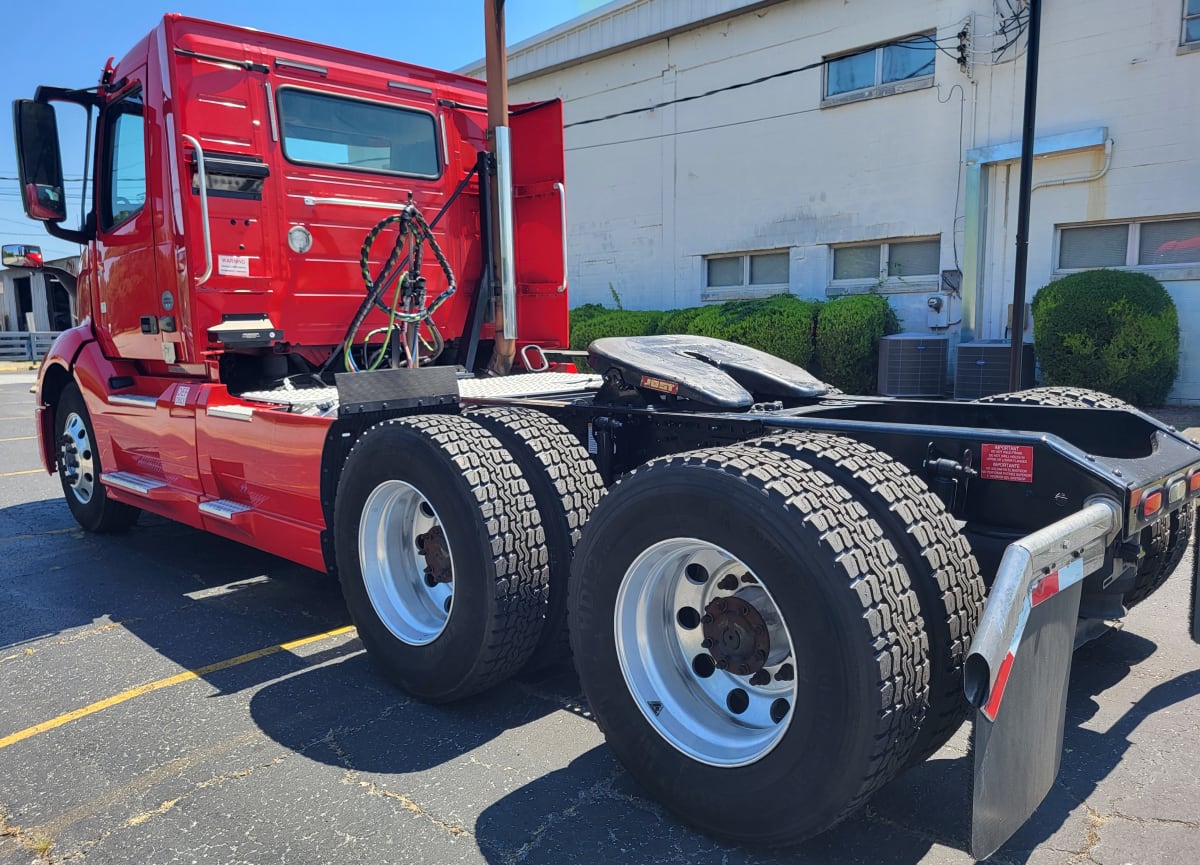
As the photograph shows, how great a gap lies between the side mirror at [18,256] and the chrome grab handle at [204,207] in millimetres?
2144

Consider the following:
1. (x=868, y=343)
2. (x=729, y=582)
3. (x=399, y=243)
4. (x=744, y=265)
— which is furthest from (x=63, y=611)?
(x=744, y=265)

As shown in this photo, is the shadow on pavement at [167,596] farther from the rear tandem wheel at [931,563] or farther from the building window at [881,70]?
the building window at [881,70]

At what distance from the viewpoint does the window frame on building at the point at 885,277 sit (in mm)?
13008

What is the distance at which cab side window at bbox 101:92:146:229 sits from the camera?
5270mm

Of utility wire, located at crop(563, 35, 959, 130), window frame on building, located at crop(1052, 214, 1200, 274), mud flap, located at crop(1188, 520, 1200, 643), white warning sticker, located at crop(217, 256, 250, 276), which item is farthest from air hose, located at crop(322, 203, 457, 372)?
window frame on building, located at crop(1052, 214, 1200, 274)

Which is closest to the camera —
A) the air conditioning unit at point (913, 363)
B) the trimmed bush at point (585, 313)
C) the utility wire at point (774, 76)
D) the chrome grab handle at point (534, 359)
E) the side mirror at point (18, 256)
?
the side mirror at point (18, 256)

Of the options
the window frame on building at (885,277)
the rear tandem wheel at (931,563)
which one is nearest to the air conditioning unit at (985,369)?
the window frame on building at (885,277)

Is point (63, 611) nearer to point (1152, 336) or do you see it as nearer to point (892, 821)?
point (892, 821)

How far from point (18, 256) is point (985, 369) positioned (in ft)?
33.8

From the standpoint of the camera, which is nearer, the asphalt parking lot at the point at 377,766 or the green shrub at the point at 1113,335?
the asphalt parking lot at the point at 377,766

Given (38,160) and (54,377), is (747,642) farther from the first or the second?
(54,377)

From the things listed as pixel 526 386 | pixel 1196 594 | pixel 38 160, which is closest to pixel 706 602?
pixel 1196 594

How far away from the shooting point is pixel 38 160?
532cm

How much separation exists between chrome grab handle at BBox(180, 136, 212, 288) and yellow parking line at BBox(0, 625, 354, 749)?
81.2 inches
